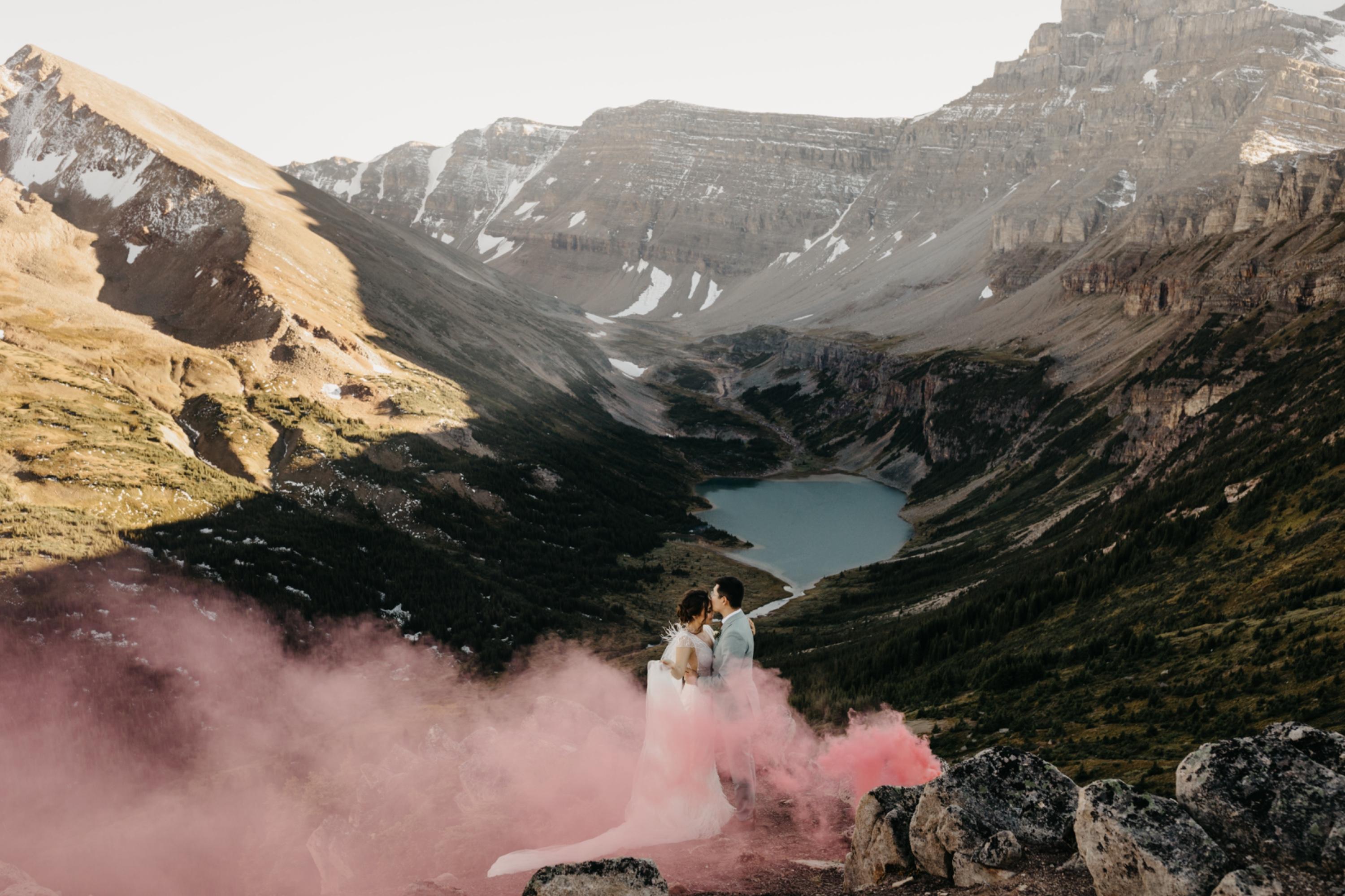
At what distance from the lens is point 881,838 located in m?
12.0

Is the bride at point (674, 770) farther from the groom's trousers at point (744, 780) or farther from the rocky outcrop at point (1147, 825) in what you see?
the rocky outcrop at point (1147, 825)

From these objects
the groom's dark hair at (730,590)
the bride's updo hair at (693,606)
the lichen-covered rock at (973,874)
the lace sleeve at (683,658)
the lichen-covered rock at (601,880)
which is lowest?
the lichen-covered rock at (601,880)

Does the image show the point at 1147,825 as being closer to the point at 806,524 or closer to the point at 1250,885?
the point at 1250,885

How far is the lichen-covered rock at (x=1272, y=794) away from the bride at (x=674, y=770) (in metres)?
6.39

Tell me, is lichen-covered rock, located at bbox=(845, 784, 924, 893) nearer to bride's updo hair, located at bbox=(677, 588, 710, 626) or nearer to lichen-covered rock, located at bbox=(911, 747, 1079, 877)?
lichen-covered rock, located at bbox=(911, 747, 1079, 877)

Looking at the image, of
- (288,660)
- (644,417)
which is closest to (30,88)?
(644,417)

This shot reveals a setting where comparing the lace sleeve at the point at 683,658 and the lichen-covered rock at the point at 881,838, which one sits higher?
the lace sleeve at the point at 683,658

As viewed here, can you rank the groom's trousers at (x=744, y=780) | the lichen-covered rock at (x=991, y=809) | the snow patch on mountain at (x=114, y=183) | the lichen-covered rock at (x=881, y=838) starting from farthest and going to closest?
the snow patch on mountain at (x=114, y=183) → the groom's trousers at (x=744, y=780) → the lichen-covered rock at (x=881, y=838) → the lichen-covered rock at (x=991, y=809)

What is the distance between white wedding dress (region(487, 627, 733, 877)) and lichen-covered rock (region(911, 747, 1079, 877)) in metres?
3.51

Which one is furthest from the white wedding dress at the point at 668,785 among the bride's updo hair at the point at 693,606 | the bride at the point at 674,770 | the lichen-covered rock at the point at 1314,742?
the lichen-covered rock at the point at 1314,742

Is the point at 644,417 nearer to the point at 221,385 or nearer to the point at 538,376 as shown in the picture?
the point at 538,376

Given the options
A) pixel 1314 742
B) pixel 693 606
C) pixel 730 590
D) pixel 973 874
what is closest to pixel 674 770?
pixel 693 606

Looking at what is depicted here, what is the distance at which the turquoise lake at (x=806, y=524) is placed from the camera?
90688 mm

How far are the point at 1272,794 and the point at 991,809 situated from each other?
123 inches
